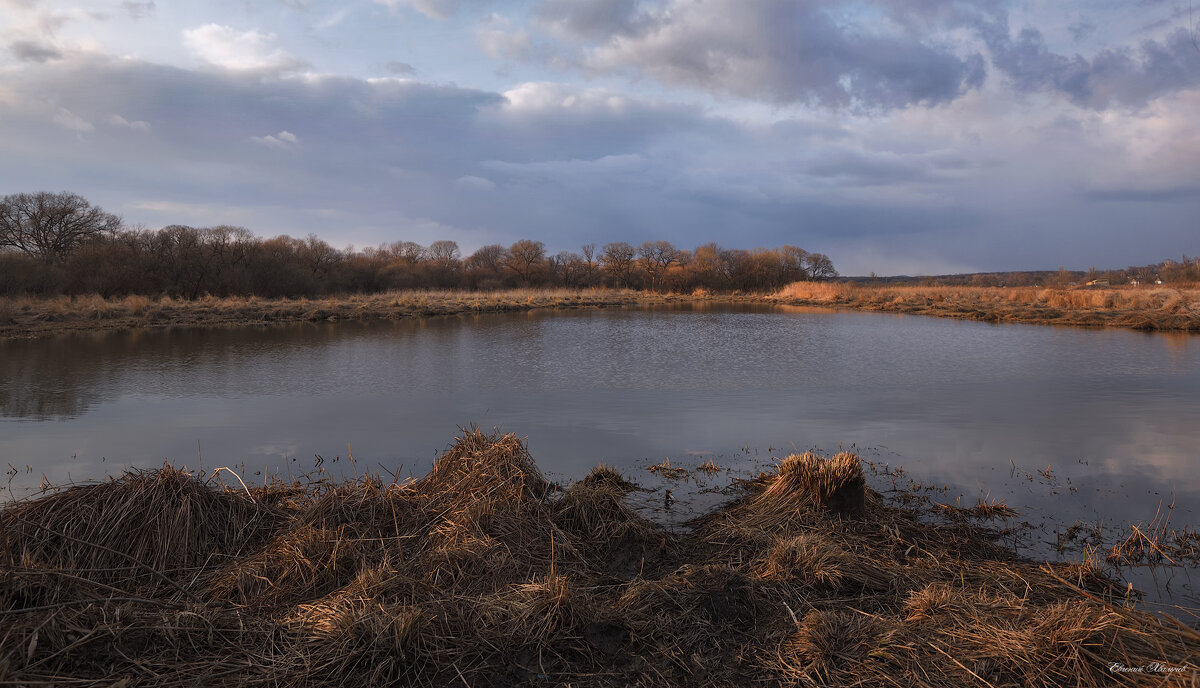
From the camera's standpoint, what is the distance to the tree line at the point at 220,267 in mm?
34969

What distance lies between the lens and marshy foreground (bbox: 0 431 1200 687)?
2814 mm

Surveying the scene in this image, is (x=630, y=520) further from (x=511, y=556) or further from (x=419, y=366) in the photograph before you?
(x=419, y=366)

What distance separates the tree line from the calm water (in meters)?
19.7

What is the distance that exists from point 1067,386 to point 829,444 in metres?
7.30

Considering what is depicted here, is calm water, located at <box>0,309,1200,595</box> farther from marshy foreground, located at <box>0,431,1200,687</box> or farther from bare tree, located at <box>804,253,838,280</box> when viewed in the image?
bare tree, located at <box>804,253,838,280</box>

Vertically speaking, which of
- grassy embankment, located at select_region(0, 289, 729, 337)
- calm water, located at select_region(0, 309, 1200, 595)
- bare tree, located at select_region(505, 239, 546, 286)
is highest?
bare tree, located at select_region(505, 239, 546, 286)

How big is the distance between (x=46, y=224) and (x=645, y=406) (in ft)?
167

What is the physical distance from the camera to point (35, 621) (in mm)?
2740

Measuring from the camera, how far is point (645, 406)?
10.4 meters

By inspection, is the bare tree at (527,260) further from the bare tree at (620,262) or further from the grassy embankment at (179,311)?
the grassy embankment at (179,311)

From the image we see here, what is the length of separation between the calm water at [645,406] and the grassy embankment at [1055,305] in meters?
6.59

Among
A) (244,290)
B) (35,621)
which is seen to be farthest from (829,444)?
(244,290)

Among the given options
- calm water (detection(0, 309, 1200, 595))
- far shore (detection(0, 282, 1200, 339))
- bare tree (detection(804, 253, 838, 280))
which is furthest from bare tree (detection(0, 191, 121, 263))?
bare tree (detection(804, 253, 838, 280))

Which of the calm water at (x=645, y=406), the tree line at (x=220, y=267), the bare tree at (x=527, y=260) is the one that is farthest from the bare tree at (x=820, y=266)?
the calm water at (x=645, y=406)
